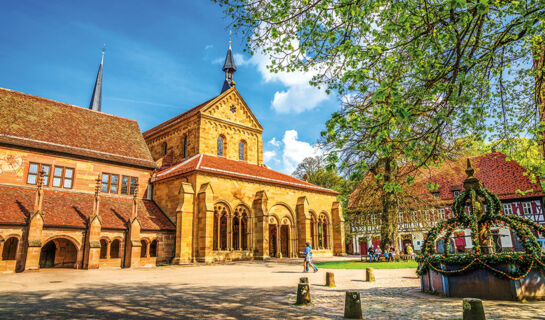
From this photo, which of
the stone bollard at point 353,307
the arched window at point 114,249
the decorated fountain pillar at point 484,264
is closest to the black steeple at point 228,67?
the arched window at point 114,249

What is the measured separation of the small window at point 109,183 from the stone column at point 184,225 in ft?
17.0

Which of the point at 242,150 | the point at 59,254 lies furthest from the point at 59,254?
the point at 242,150

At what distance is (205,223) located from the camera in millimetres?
22125

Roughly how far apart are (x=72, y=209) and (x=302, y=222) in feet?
55.2

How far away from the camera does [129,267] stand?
20266mm

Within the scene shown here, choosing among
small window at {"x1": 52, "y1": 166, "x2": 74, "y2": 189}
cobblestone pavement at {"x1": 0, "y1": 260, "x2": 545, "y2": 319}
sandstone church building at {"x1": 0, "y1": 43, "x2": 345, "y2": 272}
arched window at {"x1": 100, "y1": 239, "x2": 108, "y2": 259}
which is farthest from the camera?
small window at {"x1": 52, "y1": 166, "x2": 74, "y2": 189}

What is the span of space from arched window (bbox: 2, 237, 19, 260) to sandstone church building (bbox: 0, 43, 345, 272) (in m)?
0.04

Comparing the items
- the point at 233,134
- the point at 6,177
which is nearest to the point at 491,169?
the point at 233,134

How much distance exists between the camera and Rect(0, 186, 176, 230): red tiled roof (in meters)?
18.2

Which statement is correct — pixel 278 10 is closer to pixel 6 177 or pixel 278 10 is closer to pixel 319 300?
pixel 319 300

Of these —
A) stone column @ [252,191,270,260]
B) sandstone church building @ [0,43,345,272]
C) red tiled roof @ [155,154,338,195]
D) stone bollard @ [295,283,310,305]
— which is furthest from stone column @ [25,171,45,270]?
stone bollard @ [295,283,310,305]

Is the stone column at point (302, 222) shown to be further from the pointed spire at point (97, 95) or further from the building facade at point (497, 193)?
the pointed spire at point (97, 95)

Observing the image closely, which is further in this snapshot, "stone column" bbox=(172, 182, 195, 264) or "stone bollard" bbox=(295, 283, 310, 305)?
"stone column" bbox=(172, 182, 195, 264)

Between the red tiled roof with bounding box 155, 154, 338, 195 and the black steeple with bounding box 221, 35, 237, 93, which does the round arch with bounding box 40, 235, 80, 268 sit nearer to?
the red tiled roof with bounding box 155, 154, 338, 195
